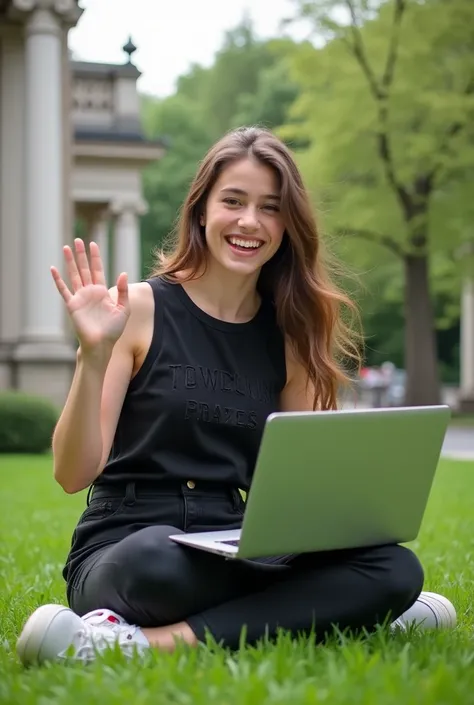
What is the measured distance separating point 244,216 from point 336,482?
89cm

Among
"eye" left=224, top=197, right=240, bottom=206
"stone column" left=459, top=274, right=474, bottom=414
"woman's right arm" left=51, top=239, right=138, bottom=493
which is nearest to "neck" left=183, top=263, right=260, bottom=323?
"eye" left=224, top=197, right=240, bottom=206

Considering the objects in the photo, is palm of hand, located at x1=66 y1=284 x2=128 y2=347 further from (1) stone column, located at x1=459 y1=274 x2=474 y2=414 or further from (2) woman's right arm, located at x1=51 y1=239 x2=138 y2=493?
(1) stone column, located at x1=459 y1=274 x2=474 y2=414

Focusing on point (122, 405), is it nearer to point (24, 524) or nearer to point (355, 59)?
point (24, 524)

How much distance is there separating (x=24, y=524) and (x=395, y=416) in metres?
4.20

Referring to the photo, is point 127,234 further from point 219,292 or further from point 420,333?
point 219,292

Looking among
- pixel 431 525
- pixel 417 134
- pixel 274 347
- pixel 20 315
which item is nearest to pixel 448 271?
pixel 417 134

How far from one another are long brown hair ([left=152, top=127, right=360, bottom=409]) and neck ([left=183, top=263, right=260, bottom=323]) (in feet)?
0.11

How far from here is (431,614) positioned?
3.28m

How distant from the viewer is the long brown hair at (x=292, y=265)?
3.36 metres

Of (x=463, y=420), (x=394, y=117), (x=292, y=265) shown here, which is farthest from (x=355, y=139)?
(x=292, y=265)

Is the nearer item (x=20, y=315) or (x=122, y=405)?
(x=122, y=405)

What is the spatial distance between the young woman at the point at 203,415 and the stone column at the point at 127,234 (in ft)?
61.1

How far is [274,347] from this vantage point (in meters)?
3.56

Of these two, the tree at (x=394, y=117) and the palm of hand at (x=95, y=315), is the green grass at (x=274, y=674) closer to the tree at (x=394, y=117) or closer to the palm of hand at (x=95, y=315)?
the palm of hand at (x=95, y=315)
